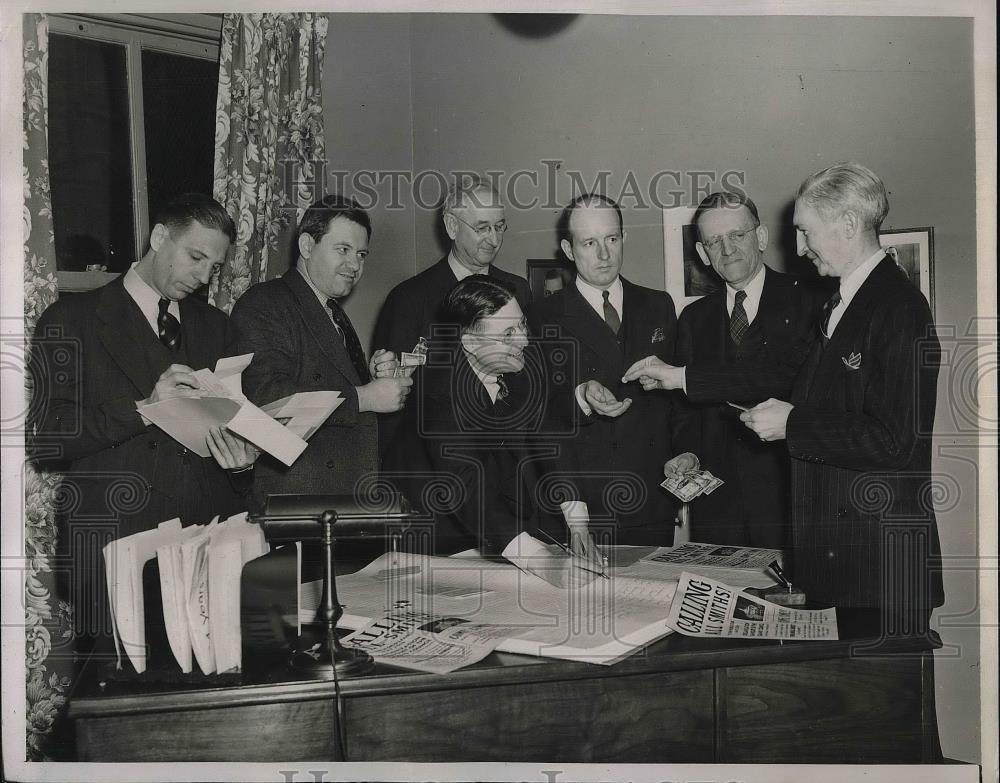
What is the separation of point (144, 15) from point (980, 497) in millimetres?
2413

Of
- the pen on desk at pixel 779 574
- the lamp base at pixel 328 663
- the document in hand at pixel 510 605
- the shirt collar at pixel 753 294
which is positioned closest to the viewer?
the lamp base at pixel 328 663

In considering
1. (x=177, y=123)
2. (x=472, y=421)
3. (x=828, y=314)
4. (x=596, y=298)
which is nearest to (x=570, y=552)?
(x=472, y=421)

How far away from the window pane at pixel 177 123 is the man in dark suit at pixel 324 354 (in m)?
0.31

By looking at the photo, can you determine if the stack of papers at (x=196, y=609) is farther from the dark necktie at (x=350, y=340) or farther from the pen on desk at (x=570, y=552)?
the pen on desk at (x=570, y=552)

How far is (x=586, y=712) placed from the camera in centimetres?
181

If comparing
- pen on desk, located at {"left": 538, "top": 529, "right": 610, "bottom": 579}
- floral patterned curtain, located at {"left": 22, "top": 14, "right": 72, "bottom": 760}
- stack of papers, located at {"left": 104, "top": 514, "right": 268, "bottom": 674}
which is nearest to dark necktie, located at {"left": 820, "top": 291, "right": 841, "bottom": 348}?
pen on desk, located at {"left": 538, "top": 529, "right": 610, "bottom": 579}

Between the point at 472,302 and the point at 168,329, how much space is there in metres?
0.77

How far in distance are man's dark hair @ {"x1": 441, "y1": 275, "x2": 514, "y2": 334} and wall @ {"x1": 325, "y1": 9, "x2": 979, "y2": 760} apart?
0.07 m

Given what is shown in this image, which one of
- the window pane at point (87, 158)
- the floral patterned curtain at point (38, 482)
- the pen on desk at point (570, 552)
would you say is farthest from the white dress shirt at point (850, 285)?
the floral patterned curtain at point (38, 482)

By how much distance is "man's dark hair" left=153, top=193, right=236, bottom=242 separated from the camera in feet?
7.56

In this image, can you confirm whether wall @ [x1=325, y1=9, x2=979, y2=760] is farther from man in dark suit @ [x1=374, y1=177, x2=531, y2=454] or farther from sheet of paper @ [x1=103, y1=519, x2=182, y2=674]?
sheet of paper @ [x1=103, y1=519, x2=182, y2=674]

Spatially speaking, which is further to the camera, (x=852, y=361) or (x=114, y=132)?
(x=114, y=132)

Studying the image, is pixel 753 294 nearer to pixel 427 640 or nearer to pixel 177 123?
pixel 427 640

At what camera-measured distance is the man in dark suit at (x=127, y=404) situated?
226 cm
